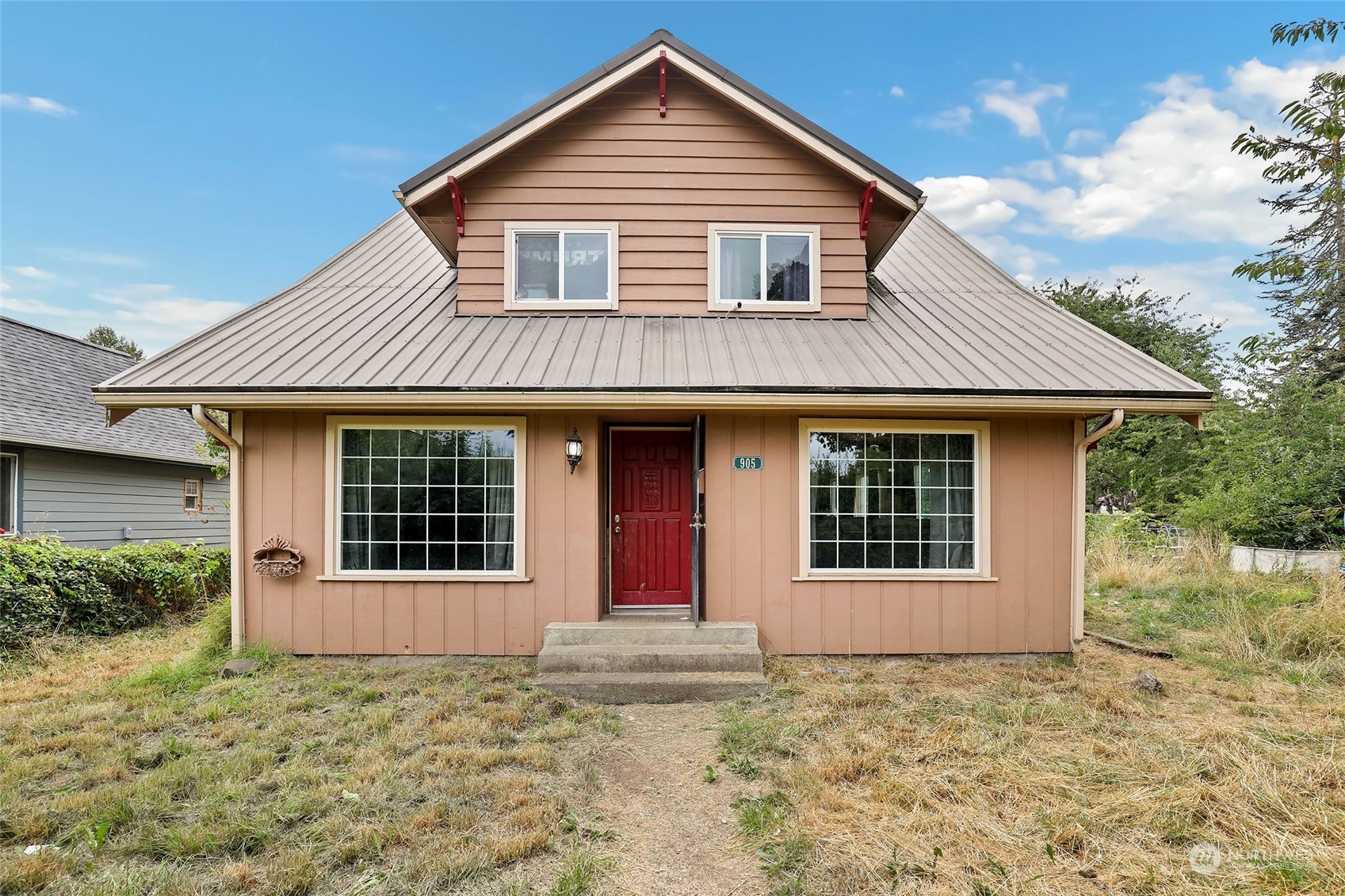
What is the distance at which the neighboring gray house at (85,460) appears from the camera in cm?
955

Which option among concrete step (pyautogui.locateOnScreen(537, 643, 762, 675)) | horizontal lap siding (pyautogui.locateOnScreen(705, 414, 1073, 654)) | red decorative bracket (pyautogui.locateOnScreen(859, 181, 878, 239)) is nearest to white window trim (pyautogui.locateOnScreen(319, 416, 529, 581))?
concrete step (pyautogui.locateOnScreen(537, 643, 762, 675))

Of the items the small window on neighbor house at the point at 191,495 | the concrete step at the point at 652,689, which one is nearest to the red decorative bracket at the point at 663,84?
the concrete step at the point at 652,689

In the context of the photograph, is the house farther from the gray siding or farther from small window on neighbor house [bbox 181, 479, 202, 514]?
small window on neighbor house [bbox 181, 479, 202, 514]

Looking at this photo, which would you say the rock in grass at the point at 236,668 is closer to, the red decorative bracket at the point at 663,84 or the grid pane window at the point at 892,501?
the grid pane window at the point at 892,501

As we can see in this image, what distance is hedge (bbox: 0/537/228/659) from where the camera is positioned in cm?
639

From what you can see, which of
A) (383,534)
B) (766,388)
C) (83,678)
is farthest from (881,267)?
(83,678)

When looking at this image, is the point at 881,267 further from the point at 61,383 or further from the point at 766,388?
the point at 61,383

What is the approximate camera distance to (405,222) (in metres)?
9.13

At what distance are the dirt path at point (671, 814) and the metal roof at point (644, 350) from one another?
283cm

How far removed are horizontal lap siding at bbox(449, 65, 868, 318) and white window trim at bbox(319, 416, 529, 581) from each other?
1547 mm

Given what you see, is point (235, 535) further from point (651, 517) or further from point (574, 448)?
point (651, 517)

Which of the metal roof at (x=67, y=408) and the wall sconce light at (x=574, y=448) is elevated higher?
the metal roof at (x=67, y=408)

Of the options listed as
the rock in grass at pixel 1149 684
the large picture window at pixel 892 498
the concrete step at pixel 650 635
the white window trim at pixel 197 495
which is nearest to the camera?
the rock in grass at pixel 1149 684

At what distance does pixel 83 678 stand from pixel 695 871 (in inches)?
241
